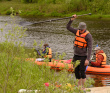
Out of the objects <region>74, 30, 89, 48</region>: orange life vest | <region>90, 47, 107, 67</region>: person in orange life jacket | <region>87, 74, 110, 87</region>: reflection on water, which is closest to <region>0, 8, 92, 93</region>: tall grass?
<region>74, 30, 89, 48</region>: orange life vest

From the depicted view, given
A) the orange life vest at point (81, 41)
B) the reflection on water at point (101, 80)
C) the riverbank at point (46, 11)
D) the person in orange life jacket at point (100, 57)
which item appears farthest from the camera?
the riverbank at point (46, 11)

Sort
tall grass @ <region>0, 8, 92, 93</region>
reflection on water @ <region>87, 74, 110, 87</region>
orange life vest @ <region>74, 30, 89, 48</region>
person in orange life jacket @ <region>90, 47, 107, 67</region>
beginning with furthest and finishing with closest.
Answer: person in orange life jacket @ <region>90, 47, 107, 67</region>, reflection on water @ <region>87, 74, 110, 87</region>, orange life vest @ <region>74, 30, 89, 48</region>, tall grass @ <region>0, 8, 92, 93</region>

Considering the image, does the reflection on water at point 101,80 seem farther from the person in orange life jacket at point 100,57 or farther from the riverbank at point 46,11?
the riverbank at point 46,11

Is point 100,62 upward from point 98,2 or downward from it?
downward

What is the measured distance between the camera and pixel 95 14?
98.1 feet

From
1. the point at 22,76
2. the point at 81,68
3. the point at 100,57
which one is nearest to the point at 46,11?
the point at 100,57

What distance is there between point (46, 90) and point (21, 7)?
39.8 m

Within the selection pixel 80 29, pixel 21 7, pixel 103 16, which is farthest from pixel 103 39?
pixel 21 7

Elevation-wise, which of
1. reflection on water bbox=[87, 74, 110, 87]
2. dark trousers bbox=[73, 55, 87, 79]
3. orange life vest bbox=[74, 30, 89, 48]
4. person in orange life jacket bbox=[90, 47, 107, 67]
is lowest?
reflection on water bbox=[87, 74, 110, 87]

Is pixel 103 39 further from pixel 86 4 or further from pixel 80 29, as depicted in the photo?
pixel 86 4

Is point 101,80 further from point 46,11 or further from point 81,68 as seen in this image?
point 46,11

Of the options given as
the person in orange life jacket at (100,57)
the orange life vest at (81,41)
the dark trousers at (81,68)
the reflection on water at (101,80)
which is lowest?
the reflection on water at (101,80)

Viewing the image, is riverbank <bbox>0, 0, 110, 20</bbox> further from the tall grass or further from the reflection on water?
the tall grass

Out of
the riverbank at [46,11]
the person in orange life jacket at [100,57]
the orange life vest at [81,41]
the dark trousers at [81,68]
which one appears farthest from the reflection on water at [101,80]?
the riverbank at [46,11]
